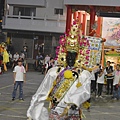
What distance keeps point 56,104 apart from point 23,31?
26.3 m

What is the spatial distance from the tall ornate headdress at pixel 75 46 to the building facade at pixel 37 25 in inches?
958

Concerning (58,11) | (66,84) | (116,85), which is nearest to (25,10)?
(58,11)

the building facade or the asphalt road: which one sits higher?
the building facade

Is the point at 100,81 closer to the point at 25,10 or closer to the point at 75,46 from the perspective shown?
the point at 75,46

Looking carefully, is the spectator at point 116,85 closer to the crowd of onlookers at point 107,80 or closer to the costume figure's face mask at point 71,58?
the crowd of onlookers at point 107,80

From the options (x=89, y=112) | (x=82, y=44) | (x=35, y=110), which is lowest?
(x=89, y=112)

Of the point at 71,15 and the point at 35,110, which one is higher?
the point at 71,15

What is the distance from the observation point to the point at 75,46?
260 inches

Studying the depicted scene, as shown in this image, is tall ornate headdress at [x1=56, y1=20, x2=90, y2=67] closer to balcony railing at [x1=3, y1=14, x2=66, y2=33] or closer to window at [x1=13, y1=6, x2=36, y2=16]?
balcony railing at [x1=3, y1=14, x2=66, y2=33]

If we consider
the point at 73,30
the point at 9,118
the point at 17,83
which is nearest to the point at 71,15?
the point at 17,83

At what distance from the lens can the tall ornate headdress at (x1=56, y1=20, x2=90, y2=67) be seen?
21.6ft

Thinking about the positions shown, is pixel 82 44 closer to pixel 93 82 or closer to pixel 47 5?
pixel 93 82

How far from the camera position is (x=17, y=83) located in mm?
13141

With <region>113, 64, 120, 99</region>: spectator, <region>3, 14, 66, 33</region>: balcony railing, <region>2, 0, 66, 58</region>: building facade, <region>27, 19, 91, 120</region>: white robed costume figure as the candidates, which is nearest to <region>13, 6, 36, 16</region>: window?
<region>2, 0, 66, 58</region>: building facade
